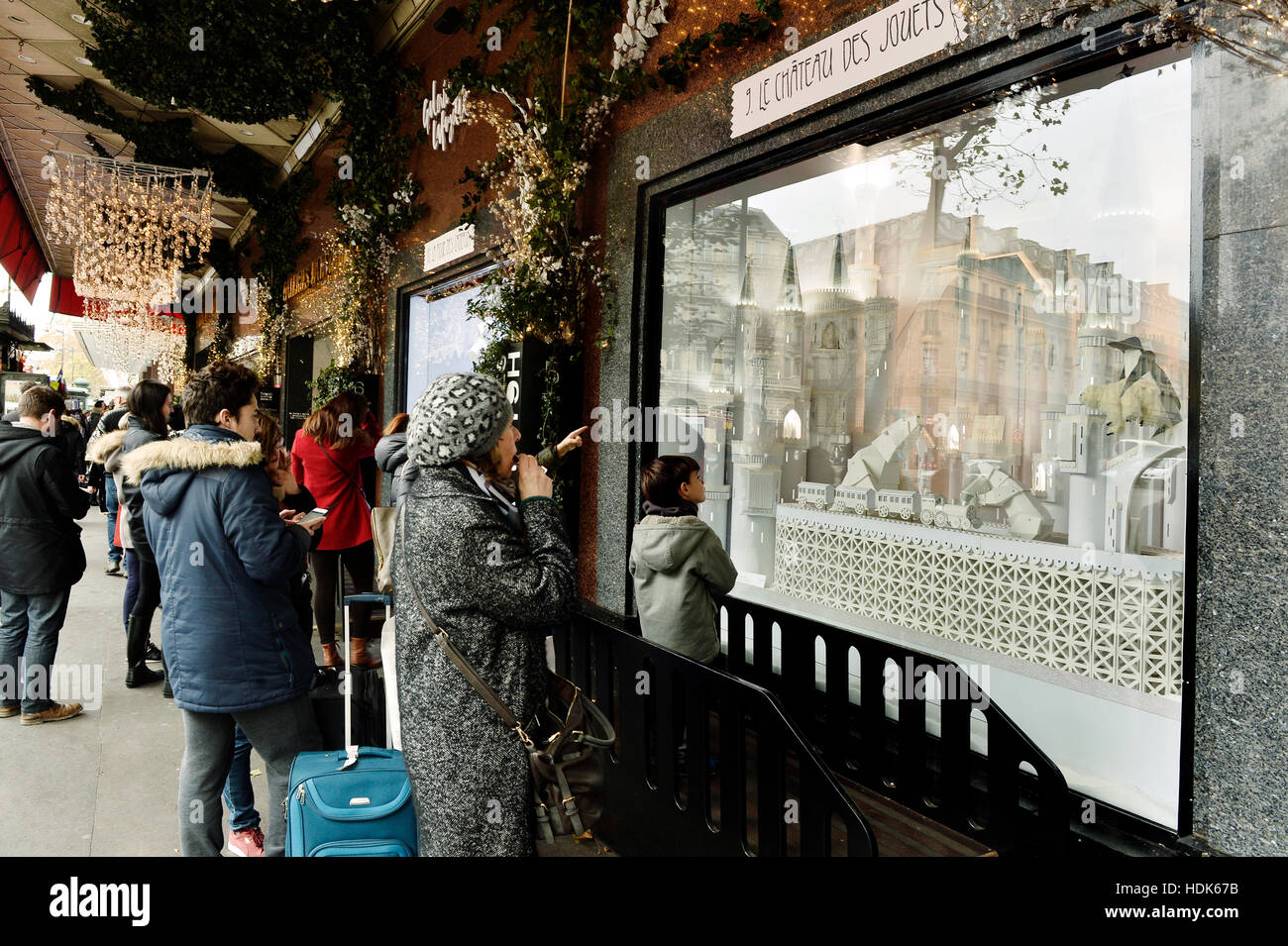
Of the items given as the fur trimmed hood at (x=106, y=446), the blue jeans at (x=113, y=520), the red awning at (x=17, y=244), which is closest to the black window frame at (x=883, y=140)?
the fur trimmed hood at (x=106, y=446)

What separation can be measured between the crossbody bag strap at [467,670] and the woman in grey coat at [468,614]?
12 mm

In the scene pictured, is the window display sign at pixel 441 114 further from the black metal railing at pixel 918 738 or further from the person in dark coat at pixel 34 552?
the black metal railing at pixel 918 738

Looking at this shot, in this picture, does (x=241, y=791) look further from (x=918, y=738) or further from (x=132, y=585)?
(x=132, y=585)

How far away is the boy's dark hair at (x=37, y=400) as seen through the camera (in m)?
4.39

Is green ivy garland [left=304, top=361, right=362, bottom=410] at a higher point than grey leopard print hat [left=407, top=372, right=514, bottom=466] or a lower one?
higher

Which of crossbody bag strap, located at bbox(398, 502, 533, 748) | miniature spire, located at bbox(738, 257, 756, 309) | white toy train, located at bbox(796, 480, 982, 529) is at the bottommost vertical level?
crossbody bag strap, located at bbox(398, 502, 533, 748)

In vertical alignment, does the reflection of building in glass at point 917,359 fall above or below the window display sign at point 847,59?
below

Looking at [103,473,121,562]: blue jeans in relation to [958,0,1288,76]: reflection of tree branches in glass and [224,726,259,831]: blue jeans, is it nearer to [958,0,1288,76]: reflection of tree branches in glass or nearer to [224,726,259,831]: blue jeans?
[224,726,259,831]: blue jeans

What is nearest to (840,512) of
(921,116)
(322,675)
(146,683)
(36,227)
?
(921,116)

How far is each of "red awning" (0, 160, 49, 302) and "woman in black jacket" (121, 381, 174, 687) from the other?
12.9 metres

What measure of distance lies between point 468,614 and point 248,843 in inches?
70.1

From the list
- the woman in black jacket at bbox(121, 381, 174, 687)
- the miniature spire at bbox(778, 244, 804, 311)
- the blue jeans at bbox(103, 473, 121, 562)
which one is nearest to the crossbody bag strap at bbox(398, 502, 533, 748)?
the woman in black jacket at bbox(121, 381, 174, 687)

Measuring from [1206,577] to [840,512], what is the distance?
8.31 feet

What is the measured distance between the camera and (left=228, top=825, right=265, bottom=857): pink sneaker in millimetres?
2899
